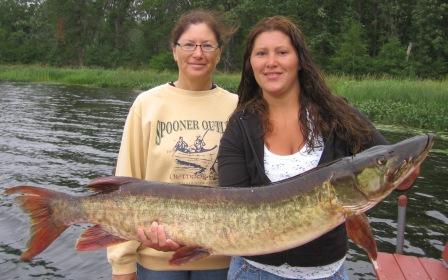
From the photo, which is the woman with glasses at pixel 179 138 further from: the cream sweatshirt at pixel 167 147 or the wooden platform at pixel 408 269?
the wooden platform at pixel 408 269

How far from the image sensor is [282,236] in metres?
2.74

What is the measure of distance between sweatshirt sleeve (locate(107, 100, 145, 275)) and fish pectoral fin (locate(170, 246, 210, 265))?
511 mm

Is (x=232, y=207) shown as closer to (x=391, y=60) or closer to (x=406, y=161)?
(x=406, y=161)

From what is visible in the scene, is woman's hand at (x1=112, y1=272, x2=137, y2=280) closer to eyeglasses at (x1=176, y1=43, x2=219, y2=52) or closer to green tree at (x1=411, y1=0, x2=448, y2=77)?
eyeglasses at (x1=176, y1=43, x2=219, y2=52)

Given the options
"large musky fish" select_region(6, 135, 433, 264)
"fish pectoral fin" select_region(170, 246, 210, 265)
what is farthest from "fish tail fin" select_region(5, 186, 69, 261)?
"fish pectoral fin" select_region(170, 246, 210, 265)

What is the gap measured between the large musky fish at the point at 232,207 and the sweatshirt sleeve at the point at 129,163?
9.1 inches

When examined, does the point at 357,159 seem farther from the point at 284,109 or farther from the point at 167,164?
the point at 167,164

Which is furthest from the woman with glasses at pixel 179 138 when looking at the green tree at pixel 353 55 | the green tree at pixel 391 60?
the green tree at pixel 353 55

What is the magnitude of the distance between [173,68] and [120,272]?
49674 mm

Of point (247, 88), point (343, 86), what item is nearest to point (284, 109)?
point (247, 88)

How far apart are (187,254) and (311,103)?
1.15 metres

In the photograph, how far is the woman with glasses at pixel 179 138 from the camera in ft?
11.1

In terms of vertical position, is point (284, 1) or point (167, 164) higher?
point (284, 1)

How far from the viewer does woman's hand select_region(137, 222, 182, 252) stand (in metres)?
3.04
